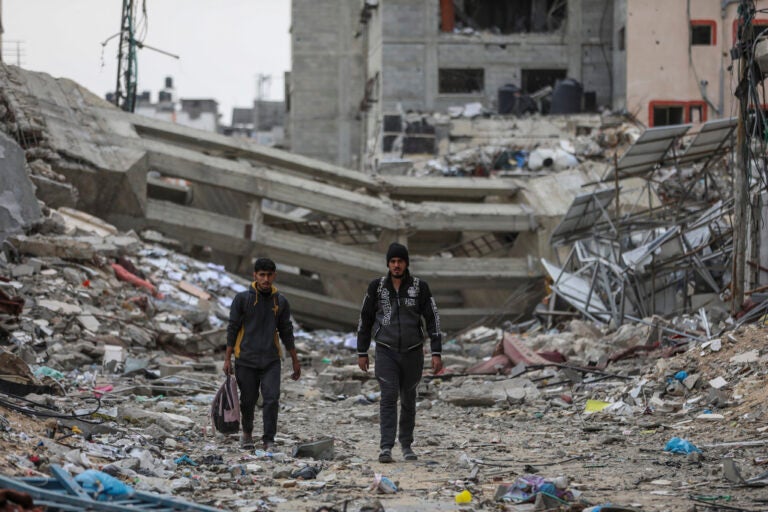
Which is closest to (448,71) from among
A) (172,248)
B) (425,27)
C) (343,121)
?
(425,27)

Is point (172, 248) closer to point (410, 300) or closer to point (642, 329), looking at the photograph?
point (642, 329)

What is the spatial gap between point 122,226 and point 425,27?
21384mm

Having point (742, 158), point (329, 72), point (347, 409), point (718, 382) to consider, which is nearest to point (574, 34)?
point (329, 72)

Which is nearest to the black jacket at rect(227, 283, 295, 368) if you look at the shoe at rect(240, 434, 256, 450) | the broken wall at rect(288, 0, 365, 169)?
the shoe at rect(240, 434, 256, 450)

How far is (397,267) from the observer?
7.72 m

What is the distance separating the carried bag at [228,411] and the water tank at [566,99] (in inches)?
1207

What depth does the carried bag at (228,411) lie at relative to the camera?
27.2ft

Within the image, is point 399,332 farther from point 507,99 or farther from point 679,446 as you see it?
point 507,99

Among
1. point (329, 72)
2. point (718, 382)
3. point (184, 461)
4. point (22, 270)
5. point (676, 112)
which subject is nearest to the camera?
point (184, 461)

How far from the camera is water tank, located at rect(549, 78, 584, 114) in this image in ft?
124

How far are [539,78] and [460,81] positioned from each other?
3010 millimetres

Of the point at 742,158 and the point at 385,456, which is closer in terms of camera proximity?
the point at 385,456

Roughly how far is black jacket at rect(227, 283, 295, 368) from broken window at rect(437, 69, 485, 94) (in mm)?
32924

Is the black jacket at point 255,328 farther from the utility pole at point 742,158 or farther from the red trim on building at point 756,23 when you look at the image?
the red trim on building at point 756,23
